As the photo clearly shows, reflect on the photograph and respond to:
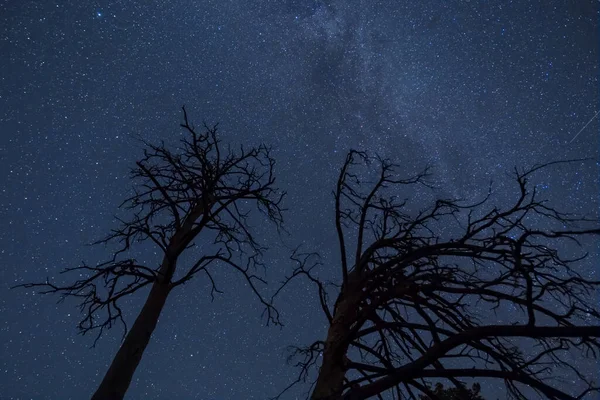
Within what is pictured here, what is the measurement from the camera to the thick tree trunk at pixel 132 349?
15.2 ft

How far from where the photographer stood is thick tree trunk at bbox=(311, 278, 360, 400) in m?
4.29

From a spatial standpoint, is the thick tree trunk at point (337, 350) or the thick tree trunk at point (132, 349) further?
the thick tree trunk at point (132, 349)

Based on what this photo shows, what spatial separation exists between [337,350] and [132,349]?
8.20 feet

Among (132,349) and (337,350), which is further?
(132,349)

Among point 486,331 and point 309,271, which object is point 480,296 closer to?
point 486,331

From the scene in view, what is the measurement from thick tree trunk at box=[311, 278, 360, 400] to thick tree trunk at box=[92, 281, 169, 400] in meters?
2.21

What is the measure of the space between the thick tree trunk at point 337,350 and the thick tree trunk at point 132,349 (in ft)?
7.25

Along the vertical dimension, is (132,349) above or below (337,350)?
below

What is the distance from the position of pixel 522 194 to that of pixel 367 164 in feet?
6.76

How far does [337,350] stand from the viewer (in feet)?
14.3

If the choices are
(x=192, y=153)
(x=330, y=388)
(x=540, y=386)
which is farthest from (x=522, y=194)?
(x=192, y=153)

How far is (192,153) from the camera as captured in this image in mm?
6613

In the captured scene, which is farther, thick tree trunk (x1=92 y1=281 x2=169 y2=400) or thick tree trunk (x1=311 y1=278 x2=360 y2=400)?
thick tree trunk (x1=92 y1=281 x2=169 y2=400)

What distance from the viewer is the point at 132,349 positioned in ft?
16.4
